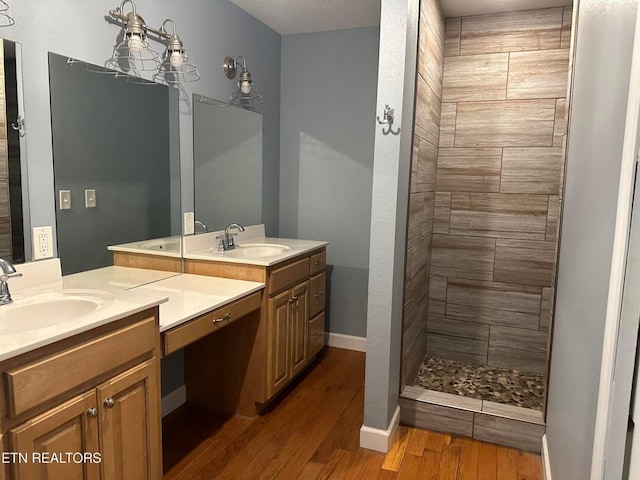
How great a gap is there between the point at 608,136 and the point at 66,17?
2036mm

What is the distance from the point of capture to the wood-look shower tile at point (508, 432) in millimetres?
2336

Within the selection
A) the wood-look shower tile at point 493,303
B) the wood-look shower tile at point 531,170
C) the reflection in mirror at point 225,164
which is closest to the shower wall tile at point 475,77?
the wood-look shower tile at point 531,170

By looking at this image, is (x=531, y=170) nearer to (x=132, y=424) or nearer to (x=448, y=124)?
(x=448, y=124)

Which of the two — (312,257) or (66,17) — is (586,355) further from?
(66,17)

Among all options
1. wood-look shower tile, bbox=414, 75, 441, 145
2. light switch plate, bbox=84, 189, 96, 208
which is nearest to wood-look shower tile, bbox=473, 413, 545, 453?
wood-look shower tile, bbox=414, 75, 441, 145

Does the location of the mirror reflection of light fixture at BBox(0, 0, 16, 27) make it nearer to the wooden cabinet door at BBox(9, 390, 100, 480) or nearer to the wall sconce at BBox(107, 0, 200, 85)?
the wall sconce at BBox(107, 0, 200, 85)

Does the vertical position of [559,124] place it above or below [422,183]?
above

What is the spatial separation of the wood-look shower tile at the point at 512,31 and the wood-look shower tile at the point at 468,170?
64cm

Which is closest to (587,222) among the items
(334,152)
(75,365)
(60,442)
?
(75,365)

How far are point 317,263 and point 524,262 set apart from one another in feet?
4.48

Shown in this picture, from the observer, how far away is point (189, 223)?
273 centimetres

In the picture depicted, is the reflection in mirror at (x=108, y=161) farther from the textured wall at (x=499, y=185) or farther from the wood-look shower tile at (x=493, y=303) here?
the wood-look shower tile at (x=493, y=303)

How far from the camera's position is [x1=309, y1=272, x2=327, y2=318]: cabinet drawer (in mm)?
3076

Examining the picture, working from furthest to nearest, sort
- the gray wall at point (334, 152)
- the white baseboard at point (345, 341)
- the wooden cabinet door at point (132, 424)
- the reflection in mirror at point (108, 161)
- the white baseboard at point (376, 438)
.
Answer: the white baseboard at point (345, 341)
the gray wall at point (334, 152)
the white baseboard at point (376, 438)
the reflection in mirror at point (108, 161)
the wooden cabinet door at point (132, 424)
